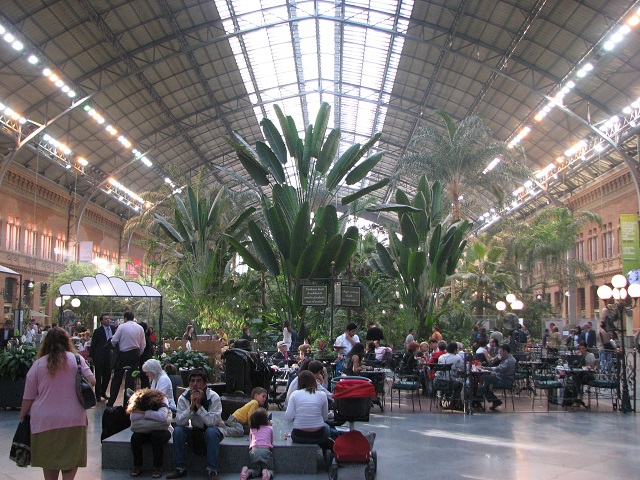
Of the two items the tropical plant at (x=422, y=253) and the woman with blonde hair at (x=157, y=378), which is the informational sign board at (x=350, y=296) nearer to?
the tropical plant at (x=422, y=253)

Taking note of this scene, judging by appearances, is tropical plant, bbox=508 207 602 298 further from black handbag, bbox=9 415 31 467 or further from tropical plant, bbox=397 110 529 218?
black handbag, bbox=9 415 31 467

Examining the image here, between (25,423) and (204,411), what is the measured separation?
1.77 metres

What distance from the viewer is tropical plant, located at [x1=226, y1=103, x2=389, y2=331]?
14.4 m

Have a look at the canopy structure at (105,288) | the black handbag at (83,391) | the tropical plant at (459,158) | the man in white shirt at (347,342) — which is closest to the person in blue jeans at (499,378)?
the man in white shirt at (347,342)

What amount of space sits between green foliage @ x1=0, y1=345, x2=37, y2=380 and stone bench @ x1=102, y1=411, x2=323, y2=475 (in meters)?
3.79

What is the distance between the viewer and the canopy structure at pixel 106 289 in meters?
13.7

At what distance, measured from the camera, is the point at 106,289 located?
14.3 m

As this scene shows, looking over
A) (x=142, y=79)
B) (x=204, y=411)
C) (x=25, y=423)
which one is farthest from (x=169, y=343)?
(x=142, y=79)

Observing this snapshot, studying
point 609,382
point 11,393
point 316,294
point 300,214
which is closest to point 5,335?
point 11,393

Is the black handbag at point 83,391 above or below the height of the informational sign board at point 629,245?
below

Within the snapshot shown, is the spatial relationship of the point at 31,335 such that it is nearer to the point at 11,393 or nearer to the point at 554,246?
the point at 11,393

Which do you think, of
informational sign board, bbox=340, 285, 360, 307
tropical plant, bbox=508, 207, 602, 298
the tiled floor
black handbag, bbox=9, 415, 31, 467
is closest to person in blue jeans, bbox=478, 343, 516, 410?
the tiled floor

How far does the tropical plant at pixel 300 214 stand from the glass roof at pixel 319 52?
41.6ft

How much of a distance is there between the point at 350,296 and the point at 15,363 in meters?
6.15
